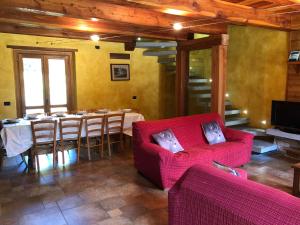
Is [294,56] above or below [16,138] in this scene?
above

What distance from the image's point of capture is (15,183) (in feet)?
12.2

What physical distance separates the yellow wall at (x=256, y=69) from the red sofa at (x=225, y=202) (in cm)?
450

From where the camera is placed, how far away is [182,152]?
3752mm

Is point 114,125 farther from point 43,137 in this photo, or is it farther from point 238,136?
point 238,136

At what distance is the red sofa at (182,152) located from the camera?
3389mm

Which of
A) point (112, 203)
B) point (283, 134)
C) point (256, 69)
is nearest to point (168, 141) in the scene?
point (112, 203)

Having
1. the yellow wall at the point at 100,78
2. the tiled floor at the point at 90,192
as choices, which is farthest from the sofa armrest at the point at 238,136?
the yellow wall at the point at 100,78

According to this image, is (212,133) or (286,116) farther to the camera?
(286,116)

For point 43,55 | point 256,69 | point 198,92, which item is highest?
point 43,55

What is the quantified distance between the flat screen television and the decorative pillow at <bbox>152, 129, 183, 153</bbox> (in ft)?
8.15

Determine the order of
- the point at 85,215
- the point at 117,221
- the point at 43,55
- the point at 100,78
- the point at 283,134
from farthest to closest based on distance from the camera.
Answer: the point at 100,78
the point at 43,55
the point at 283,134
the point at 85,215
the point at 117,221

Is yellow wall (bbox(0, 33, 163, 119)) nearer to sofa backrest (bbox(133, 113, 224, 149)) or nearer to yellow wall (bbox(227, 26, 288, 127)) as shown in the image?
yellow wall (bbox(227, 26, 288, 127))

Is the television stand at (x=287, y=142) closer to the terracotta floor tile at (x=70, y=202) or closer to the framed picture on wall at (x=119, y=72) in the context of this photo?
the terracotta floor tile at (x=70, y=202)

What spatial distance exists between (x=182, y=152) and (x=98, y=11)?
7.48 feet
